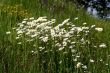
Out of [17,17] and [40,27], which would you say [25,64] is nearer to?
[40,27]

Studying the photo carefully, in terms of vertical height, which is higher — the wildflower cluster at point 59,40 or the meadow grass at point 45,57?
the wildflower cluster at point 59,40

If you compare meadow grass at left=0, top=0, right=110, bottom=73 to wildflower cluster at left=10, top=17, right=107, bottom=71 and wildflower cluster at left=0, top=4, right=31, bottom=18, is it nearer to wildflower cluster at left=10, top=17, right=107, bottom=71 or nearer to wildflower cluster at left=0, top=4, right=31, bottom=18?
wildflower cluster at left=10, top=17, right=107, bottom=71

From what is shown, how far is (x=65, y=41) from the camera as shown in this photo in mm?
6180

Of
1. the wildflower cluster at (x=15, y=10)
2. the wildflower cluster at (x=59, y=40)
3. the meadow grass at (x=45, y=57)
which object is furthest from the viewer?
the wildflower cluster at (x=15, y=10)

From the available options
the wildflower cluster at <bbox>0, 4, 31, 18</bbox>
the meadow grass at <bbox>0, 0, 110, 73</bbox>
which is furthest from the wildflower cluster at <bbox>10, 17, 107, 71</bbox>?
the wildflower cluster at <bbox>0, 4, 31, 18</bbox>

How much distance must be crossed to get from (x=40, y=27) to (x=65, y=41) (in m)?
0.54

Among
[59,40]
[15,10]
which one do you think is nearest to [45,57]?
[59,40]

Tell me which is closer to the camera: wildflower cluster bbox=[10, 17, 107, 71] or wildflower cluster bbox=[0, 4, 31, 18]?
wildflower cluster bbox=[10, 17, 107, 71]

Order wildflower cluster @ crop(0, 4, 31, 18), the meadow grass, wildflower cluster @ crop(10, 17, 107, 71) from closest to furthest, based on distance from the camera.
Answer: the meadow grass → wildflower cluster @ crop(10, 17, 107, 71) → wildflower cluster @ crop(0, 4, 31, 18)

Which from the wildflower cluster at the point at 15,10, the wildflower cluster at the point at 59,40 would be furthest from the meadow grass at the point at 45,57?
the wildflower cluster at the point at 15,10

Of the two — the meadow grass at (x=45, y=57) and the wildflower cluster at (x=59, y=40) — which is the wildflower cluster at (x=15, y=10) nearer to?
the meadow grass at (x=45, y=57)

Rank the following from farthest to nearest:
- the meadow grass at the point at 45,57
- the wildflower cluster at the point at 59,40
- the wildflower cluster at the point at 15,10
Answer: the wildflower cluster at the point at 15,10, the wildflower cluster at the point at 59,40, the meadow grass at the point at 45,57

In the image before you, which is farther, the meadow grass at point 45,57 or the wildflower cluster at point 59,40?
the wildflower cluster at point 59,40

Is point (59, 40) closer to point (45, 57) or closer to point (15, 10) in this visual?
point (45, 57)
